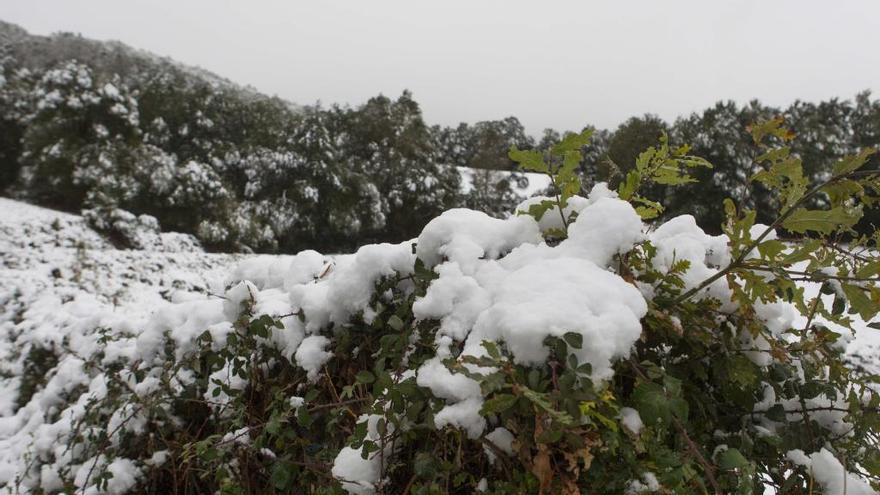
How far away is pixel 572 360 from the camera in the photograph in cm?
76

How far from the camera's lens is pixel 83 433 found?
6.02 feet

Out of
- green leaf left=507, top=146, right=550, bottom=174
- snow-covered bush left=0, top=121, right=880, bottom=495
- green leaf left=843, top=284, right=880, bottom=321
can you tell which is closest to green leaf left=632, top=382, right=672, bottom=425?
snow-covered bush left=0, top=121, right=880, bottom=495

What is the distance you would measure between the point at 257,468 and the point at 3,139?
15.6 m

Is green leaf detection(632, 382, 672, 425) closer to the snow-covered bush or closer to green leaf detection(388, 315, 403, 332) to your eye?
the snow-covered bush

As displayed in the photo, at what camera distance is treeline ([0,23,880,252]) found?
11.2 meters

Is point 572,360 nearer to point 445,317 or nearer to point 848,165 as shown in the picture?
point 445,317

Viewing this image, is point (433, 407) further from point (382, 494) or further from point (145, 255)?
point (145, 255)

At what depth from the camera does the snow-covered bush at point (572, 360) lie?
782 millimetres

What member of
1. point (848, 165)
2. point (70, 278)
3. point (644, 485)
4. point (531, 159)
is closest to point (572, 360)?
point (644, 485)

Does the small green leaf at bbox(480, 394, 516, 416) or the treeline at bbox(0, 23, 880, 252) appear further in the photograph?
the treeline at bbox(0, 23, 880, 252)

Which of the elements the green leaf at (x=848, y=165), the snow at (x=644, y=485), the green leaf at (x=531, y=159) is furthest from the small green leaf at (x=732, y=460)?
the green leaf at (x=531, y=159)

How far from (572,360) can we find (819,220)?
51cm

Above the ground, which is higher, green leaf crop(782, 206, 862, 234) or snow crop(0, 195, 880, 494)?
green leaf crop(782, 206, 862, 234)

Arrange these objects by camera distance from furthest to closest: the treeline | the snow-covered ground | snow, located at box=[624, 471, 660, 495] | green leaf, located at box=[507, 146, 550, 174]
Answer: the treeline < the snow-covered ground < green leaf, located at box=[507, 146, 550, 174] < snow, located at box=[624, 471, 660, 495]
